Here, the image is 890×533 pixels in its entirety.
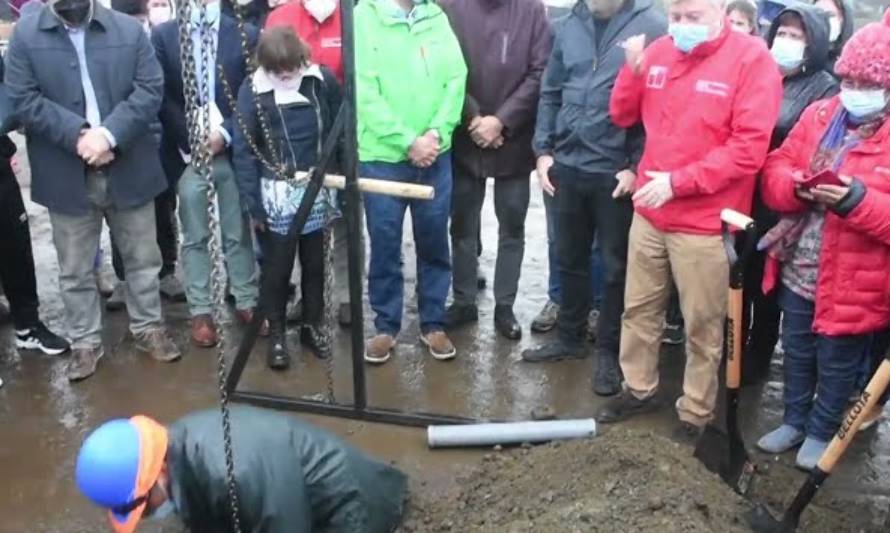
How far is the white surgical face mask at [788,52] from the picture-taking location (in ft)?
15.2

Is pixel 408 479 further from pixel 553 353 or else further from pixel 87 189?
pixel 87 189

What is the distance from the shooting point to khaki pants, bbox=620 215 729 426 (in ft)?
14.7

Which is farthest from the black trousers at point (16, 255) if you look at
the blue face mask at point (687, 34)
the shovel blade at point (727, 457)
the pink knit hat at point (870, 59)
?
the pink knit hat at point (870, 59)

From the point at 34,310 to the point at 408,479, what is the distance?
2697 millimetres

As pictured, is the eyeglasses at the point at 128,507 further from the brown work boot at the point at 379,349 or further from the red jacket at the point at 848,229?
the red jacket at the point at 848,229

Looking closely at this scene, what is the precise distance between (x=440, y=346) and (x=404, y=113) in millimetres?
1327

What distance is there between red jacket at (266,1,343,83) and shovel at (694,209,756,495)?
7.98ft

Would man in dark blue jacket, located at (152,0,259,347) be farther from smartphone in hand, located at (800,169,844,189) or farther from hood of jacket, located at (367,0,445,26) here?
smartphone in hand, located at (800,169,844,189)

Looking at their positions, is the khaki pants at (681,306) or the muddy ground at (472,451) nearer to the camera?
the muddy ground at (472,451)

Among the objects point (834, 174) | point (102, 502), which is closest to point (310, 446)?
point (102, 502)

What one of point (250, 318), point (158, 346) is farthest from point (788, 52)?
point (158, 346)

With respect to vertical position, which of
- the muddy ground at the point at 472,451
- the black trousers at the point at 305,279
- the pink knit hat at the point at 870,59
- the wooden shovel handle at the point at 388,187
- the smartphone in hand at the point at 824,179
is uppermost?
the pink knit hat at the point at 870,59

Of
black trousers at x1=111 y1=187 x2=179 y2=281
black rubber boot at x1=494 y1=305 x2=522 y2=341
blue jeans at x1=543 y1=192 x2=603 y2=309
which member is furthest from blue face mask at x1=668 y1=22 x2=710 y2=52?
black trousers at x1=111 y1=187 x2=179 y2=281

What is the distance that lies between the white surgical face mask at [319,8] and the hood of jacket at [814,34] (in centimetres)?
237
